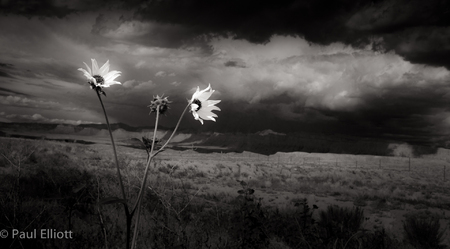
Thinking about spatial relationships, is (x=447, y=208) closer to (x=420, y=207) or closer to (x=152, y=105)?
(x=420, y=207)

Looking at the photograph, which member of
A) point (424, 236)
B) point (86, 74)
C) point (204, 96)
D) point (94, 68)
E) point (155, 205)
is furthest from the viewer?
point (424, 236)

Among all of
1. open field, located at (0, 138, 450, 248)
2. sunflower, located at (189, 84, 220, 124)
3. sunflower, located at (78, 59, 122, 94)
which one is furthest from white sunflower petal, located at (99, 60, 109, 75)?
open field, located at (0, 138, 450, 248)

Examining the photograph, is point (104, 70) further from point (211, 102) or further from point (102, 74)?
point (211, 102)

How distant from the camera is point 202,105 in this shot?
6.80 feet

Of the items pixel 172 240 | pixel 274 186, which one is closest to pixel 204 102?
pixel 172 240

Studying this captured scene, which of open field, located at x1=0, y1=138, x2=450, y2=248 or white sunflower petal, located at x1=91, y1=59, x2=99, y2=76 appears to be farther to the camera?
open field, located at x1=0, y1=138, x2=450, y2=248

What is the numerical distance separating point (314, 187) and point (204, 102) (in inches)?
943

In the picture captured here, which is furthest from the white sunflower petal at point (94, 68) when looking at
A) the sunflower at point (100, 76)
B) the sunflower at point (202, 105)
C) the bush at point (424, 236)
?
the bush at point (424, 236)

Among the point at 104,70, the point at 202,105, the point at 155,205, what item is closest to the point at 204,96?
the point at 202,105

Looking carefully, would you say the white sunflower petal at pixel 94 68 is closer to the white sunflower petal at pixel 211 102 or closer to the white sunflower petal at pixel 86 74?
the white sunflower petal at pixel 86 74

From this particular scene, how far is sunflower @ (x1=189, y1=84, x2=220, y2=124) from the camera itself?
6.44 feet

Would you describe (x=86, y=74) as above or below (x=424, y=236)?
above

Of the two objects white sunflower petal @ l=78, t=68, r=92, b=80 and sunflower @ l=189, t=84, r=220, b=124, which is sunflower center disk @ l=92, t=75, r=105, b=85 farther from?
sunflower @ l=189, t=84, r=220, b=124

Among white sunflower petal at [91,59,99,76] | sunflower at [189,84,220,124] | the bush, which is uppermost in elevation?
white sunflower petal at [91,59,99,76]
